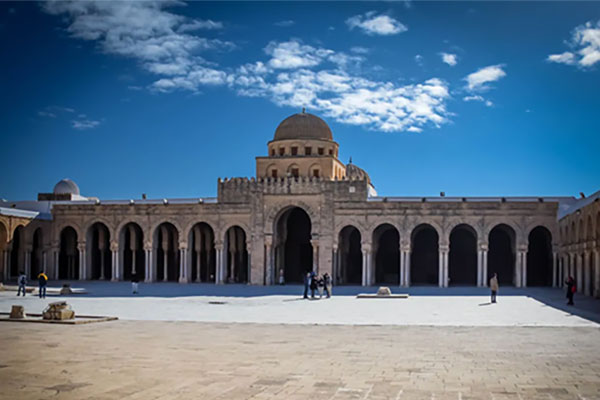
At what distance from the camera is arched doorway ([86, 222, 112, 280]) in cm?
3844

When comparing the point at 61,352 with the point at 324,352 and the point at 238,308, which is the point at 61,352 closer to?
the point at 324,352

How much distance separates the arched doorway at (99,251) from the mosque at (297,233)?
0.28ft

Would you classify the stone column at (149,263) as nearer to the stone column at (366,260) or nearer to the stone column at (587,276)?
the stone column at (366,260)

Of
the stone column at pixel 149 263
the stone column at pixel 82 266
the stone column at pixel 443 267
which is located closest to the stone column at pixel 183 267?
the stone column at pixel 149 263

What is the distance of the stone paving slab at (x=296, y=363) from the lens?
766 centimetres

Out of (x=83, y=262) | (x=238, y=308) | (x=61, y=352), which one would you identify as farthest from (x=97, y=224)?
(x=61, y=352)

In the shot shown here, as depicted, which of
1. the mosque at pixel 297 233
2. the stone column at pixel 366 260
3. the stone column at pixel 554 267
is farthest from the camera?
the stone column at pixel 366 260

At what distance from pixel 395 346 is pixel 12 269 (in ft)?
105

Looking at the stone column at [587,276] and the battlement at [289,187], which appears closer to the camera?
the stone column at [587,276]

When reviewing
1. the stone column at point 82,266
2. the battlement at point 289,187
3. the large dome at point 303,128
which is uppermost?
the large dome at point 303,128

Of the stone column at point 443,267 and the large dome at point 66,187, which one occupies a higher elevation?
the large dome at point 66,187

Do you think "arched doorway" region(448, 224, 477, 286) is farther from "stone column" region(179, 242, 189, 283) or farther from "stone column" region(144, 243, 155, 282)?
"stone column" region(144, 243, 155, 282)

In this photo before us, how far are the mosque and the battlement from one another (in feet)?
0.17

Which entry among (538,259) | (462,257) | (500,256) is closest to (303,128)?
(462,257)
